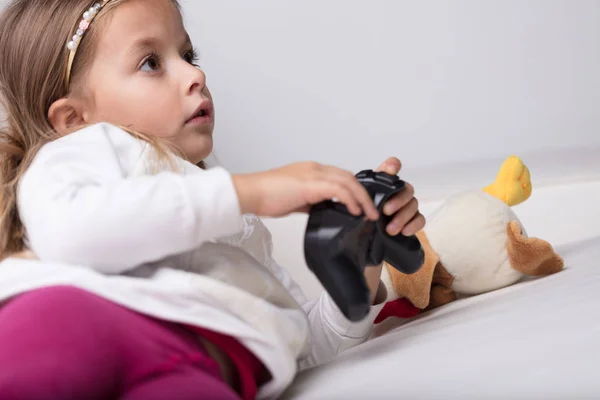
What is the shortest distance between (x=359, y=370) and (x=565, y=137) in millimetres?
1369

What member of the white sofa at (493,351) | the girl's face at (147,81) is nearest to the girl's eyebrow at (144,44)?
the girl's face at (147,81)

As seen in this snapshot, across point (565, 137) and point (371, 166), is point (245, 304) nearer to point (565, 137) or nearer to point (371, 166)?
point (371, 166)

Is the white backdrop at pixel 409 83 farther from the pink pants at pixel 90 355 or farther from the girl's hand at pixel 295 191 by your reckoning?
the pink pants at pixel 90 355

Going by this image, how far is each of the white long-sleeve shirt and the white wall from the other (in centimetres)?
115

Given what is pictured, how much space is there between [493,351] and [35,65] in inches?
28.6

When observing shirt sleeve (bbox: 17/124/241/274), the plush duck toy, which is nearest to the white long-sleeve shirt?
shirt sleeve (bbox: 17/124/241/274)

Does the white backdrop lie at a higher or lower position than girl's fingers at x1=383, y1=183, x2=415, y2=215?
lower

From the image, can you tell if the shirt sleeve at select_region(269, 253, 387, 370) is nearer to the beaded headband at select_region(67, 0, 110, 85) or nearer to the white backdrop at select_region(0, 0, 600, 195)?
the beaded headband at select_region(67, 0, 110, 85)

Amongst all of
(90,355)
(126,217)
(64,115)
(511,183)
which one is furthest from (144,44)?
(511,183)

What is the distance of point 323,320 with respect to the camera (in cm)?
110

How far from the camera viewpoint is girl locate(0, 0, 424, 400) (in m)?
0.67

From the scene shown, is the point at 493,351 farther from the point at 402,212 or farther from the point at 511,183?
the point at 511,183

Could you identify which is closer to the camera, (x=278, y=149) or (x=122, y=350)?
(x=122, y=350)

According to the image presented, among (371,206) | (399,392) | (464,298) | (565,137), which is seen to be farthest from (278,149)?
(399,392)
